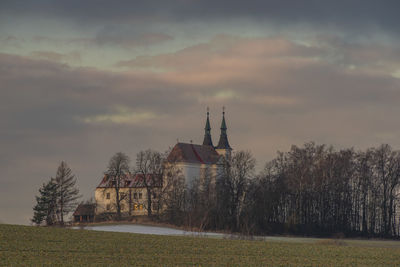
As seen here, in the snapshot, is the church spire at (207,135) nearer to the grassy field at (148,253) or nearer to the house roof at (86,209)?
the house roof at (86,209)

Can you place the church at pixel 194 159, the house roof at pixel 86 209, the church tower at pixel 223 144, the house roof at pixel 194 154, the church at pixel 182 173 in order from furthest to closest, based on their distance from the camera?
the church tower at pixel 223 144
the house roof at pixel 194 154
the church at pixel 194 159
the church at pixel 182 173
the house roof at pixel 86 209

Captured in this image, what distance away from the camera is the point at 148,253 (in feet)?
114

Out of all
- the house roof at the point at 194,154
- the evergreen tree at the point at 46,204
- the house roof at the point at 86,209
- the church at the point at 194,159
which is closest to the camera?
the evergreen tree at the point at 46,204

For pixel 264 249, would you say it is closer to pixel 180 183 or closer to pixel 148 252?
pixel 148 252

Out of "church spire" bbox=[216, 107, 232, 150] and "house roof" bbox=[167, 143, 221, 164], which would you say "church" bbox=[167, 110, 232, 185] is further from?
"church spire" bbox=[216, 107, 232, 150]

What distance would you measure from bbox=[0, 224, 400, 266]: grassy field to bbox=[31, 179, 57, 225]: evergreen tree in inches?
1476

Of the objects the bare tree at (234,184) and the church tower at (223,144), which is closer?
the bare tree at (234,184)

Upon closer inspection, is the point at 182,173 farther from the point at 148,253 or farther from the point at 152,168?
the point at 148,253

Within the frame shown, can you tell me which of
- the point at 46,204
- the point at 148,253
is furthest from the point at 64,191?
the point at 148,253

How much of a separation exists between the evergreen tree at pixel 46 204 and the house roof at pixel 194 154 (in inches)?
949

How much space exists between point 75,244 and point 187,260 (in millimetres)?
8536

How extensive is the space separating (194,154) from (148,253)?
77.2 m

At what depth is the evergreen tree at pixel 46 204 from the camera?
271 feet

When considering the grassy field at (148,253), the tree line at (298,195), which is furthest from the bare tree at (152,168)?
the grassy field at (148,253)
